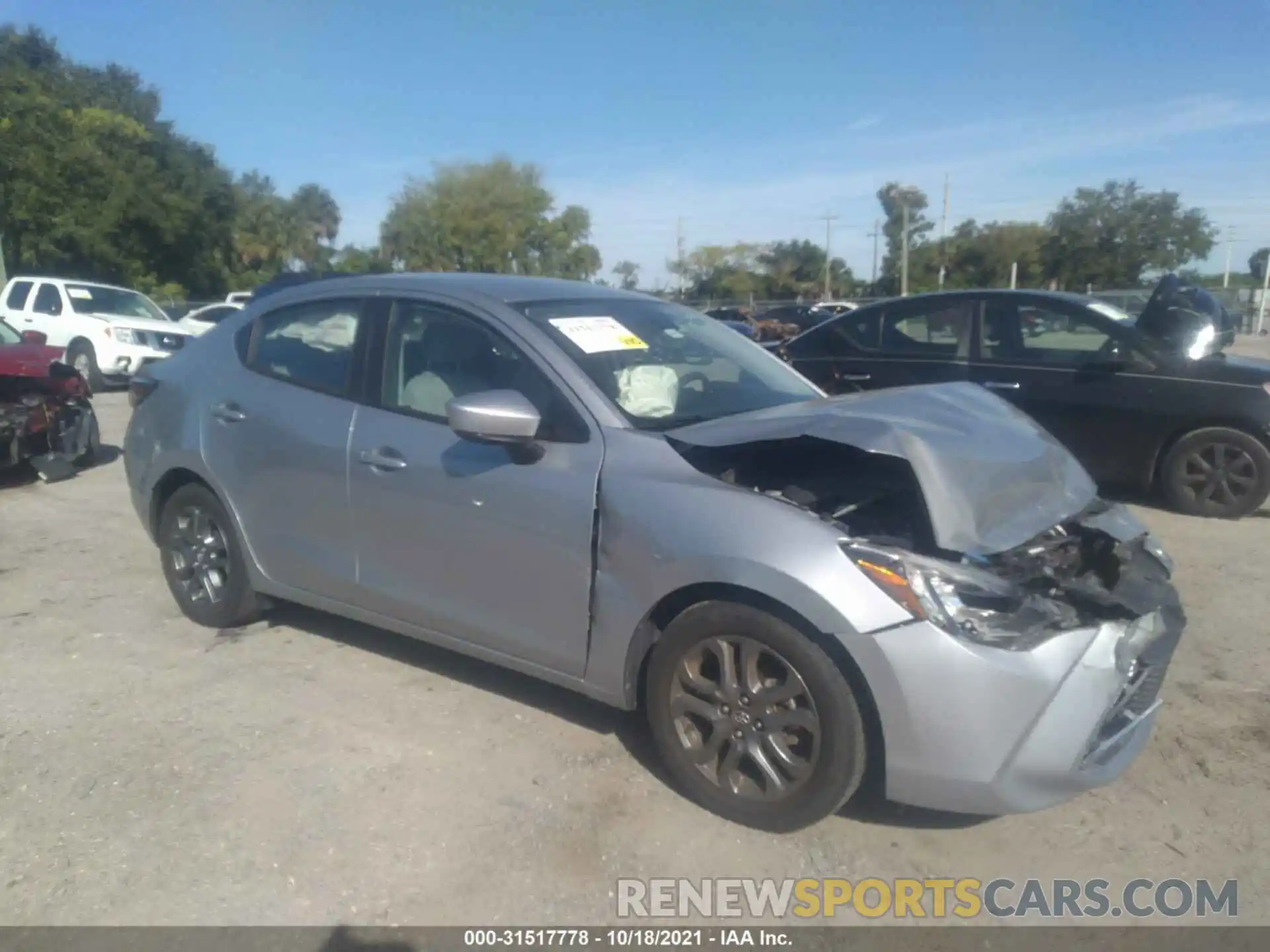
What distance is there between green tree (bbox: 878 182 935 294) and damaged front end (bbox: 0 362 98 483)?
5487cm

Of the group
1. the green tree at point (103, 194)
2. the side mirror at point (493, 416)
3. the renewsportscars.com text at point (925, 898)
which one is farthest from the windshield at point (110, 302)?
the green tree at point (103, 194)

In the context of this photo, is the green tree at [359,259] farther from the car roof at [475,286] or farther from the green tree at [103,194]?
the car roof at [475,286]

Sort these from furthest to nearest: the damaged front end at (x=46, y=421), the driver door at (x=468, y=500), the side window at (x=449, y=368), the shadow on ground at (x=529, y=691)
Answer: the damaged front end at (x=46, y=421) < the side window at (x=449, y=368) < the driver door at (x=468, y=500) < the shadow on ground at (x=529, y=691)

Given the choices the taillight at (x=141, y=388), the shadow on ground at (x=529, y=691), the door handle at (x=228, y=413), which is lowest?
the shadow on ground at (x=529, y=691)

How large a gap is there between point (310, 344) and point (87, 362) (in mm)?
13720

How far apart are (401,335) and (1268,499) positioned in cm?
709

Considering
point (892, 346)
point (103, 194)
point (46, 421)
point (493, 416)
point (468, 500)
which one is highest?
point (103, 194)

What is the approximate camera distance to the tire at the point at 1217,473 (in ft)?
23.6

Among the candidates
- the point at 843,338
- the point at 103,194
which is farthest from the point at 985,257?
the point at 843,338

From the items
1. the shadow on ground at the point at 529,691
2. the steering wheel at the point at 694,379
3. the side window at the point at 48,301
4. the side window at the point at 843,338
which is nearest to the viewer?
the shadow on ground at the point at 529,691

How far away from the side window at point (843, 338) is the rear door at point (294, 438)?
5.10 meters

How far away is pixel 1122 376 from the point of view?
750 cm

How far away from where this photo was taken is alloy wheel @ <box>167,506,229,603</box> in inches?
194

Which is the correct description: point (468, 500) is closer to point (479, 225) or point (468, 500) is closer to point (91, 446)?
point (91, 446)
